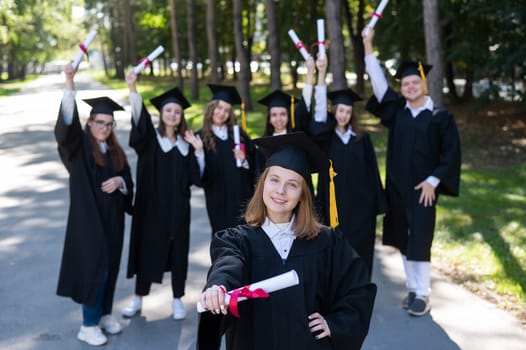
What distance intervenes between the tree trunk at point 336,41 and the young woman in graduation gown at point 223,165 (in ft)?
21.0

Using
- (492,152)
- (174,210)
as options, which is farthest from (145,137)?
(492,152)

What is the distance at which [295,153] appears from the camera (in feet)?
10.3

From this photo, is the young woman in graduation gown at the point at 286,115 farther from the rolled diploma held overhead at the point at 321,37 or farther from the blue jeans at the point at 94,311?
the blue jeans at the point at 94,311

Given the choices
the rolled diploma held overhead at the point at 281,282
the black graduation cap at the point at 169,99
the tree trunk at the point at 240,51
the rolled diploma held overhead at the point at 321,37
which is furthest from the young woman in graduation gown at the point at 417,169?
the tree trunk at the point at 240,51

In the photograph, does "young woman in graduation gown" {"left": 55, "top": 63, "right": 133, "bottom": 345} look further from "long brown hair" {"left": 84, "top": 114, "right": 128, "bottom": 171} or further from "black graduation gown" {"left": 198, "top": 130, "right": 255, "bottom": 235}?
"black graduation gown" {"left": 198, "top": 130, "right": 255, "bottom": 235}

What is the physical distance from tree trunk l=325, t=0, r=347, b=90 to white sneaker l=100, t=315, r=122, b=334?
8068 mm

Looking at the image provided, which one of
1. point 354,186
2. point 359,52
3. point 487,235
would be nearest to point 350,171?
point 354,186

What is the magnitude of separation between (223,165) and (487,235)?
378cm

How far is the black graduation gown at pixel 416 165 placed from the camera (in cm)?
553

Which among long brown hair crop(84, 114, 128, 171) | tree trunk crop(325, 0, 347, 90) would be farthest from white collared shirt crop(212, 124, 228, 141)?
tree trunk crop(325, 0, 347, 90)

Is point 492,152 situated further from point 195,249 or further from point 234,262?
point 234,262

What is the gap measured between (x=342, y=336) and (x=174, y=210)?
285 centimetres

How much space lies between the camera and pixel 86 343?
15.7 feet

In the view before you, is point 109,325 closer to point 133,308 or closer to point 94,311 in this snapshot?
point 94,311
